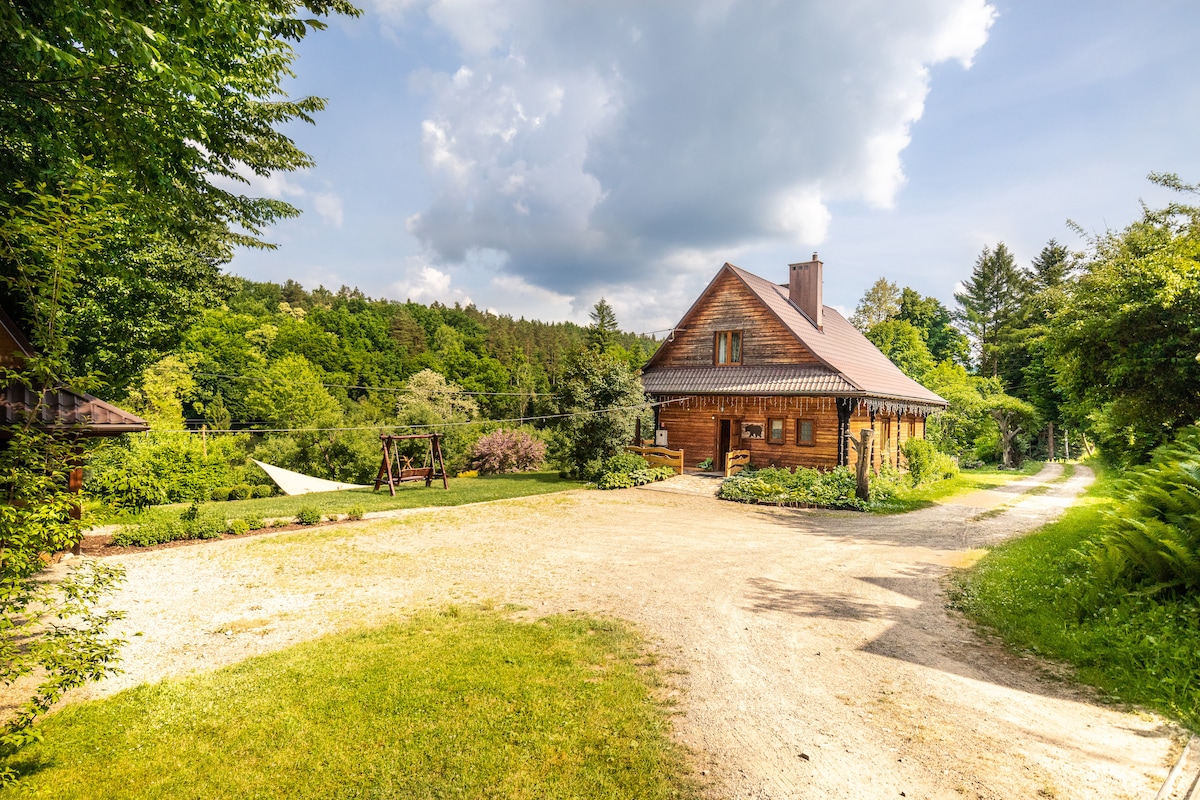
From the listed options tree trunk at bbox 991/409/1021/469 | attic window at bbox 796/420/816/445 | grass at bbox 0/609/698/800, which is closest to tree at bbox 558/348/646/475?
attic window at bbox 796/420/816/445

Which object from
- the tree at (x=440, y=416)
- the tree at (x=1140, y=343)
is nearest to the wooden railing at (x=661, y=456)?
the tree at (x=440, y=416)

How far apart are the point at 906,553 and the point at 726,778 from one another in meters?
8.10

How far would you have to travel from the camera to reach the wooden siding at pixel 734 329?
21562 millimetres

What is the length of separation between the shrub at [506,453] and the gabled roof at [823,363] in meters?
7.53

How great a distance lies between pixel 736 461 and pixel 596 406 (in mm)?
5897

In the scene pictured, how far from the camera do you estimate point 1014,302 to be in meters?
52.5

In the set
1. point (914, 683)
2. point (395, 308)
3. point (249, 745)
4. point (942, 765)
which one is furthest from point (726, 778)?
point (395, 308)

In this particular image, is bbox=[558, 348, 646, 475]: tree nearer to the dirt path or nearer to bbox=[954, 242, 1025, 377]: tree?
the dirt path

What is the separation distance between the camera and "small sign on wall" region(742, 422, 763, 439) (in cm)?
2117

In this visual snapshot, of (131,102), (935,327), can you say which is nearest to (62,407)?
(131,102)

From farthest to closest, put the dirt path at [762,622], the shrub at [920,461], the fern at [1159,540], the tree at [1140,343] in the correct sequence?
the shrub at [920,461]
the tree at [1140,343]
the fern at [1159,540]
the dirt path at [762,622]

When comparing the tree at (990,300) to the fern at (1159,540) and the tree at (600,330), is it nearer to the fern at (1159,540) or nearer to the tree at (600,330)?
the tree at (600,330)

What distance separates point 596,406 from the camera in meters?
20.4

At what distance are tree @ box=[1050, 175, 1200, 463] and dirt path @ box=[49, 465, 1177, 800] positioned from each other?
348 centimetres
